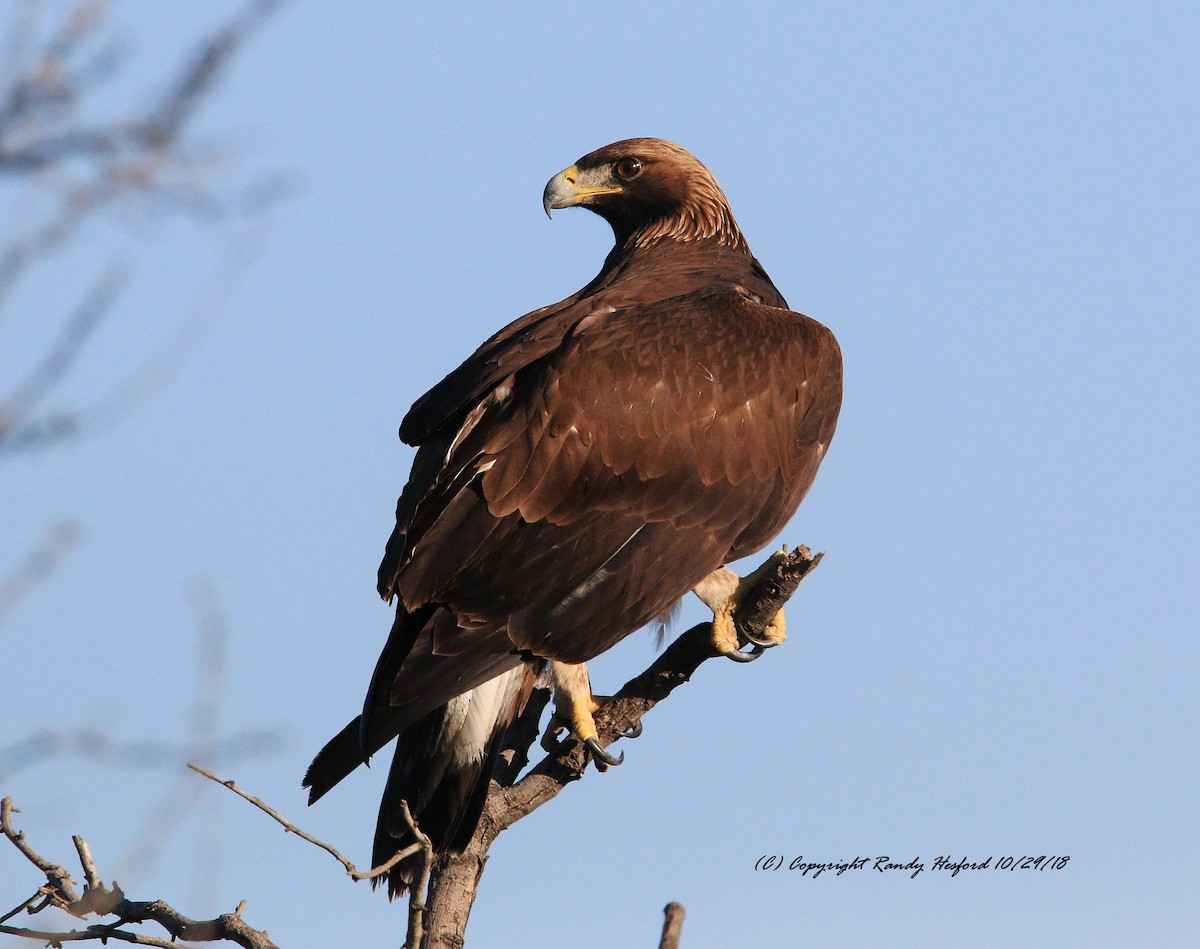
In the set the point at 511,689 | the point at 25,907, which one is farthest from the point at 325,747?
the point at 25,907

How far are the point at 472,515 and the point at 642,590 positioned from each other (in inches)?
24.6

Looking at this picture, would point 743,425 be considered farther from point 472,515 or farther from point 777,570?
point 472,515

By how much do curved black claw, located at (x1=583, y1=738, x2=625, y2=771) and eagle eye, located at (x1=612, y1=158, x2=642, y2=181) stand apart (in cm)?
319

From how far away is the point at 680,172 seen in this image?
23.8 feet

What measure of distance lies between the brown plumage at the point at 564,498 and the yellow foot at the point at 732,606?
11 cm

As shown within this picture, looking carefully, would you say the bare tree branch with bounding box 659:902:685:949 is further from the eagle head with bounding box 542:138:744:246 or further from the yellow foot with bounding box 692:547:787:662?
the eagle head with bounding box 542:138:744:246

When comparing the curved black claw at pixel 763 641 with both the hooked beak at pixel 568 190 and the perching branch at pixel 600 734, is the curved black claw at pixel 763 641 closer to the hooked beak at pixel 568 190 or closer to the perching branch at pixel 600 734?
the perching branch at pixel 600 734

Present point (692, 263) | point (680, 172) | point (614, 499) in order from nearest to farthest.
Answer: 1. point (614, 499)
2. point (692, 263)
3. point (680, 172)

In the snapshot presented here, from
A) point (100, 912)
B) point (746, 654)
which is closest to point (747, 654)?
point (746, 654)

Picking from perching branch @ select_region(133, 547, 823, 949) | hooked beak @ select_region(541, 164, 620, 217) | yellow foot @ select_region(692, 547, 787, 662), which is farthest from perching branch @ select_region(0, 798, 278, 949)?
hooked beak @ select_region(541, 164, 620, 217)

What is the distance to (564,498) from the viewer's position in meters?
5.15

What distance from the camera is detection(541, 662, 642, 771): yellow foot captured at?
16.5 ft

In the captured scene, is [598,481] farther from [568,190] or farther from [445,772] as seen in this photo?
[568,190]

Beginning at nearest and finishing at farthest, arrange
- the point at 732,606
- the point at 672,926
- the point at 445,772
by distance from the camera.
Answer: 1. the point at 672,926
2. the point at 445,772
3. the point at 732,606
